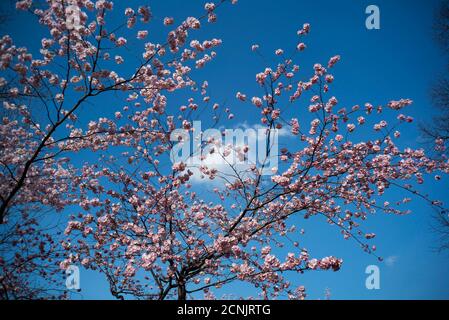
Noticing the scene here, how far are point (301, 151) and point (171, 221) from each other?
387 centimetres

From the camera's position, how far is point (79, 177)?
30.0 feet

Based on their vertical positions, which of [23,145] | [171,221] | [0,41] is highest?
[0,41]

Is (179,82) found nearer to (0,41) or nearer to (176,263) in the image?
(0,41)

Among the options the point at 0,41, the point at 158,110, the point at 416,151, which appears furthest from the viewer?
the point at 416,151

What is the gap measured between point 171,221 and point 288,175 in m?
3.15

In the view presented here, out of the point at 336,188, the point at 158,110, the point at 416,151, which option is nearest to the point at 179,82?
the point at 158,110

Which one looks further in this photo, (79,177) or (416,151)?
(79,177)
